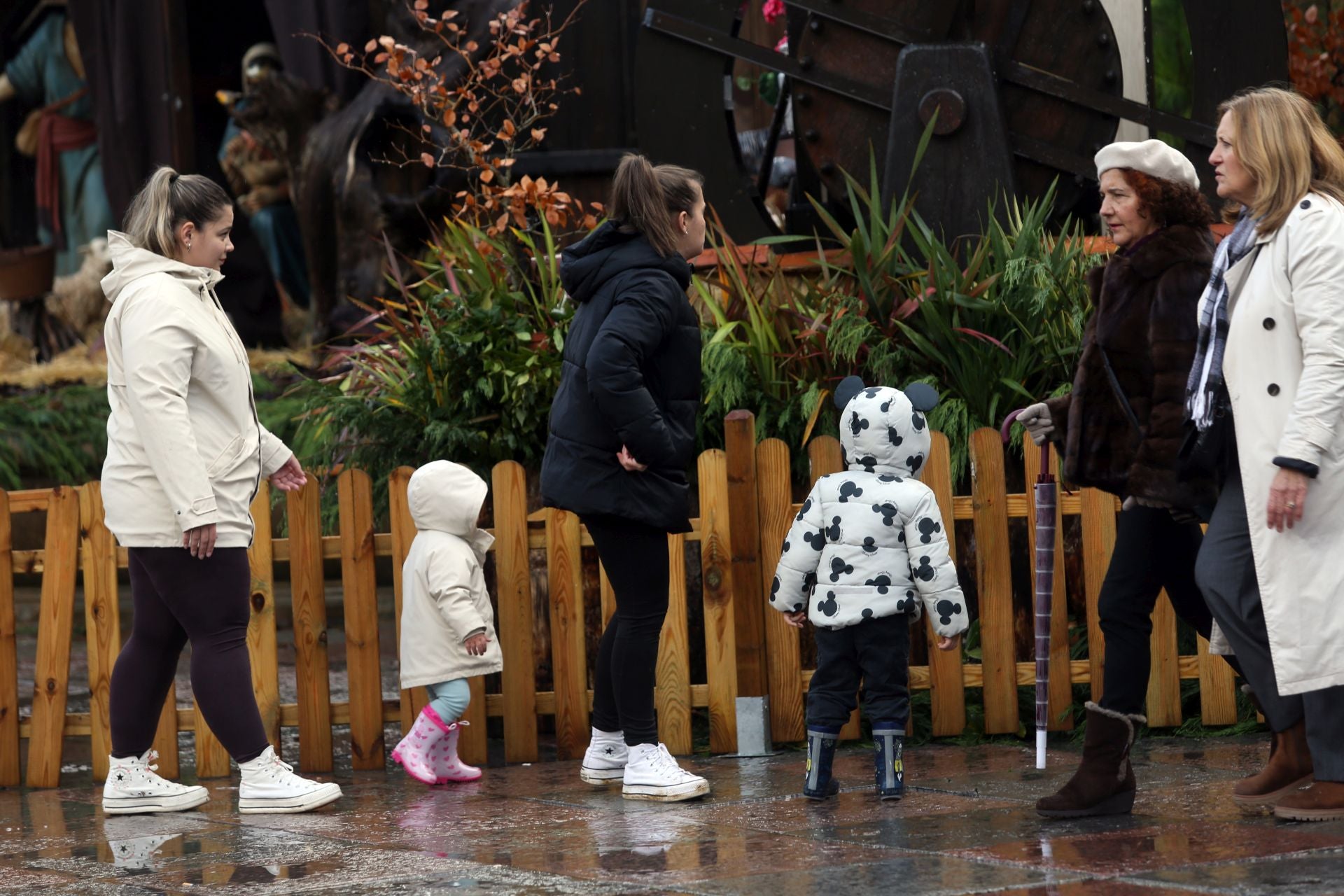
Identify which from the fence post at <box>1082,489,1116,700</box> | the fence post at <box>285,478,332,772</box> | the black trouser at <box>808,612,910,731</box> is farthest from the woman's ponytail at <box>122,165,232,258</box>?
the fence post at <box>1082,489,1116,700</box>

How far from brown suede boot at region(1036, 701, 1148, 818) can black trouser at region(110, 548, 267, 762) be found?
2.12m

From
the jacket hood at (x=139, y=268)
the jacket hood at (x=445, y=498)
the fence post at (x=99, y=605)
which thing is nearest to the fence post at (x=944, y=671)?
the jacket hood at (x=445, y=498)

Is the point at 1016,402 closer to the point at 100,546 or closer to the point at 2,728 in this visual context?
the point at 100,546

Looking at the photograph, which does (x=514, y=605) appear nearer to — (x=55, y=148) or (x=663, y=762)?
(x=663, y=762)

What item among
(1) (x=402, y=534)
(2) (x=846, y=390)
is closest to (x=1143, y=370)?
(2) (x=846, y=390)

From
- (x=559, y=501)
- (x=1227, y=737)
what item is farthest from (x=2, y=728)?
(x=1227, y=737)

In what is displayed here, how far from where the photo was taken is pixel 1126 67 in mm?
8039

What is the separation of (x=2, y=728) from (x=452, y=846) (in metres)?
2.37

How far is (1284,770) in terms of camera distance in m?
4.03

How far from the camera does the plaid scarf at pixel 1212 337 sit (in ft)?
12.7

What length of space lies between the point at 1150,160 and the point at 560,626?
2436 mm

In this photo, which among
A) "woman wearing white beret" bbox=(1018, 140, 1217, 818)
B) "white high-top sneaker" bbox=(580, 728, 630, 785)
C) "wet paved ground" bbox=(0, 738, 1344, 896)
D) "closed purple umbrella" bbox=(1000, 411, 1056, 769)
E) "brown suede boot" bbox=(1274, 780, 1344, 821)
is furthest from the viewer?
Result: "white high-top sneaker" bbox=(580, 728, 630, 785)

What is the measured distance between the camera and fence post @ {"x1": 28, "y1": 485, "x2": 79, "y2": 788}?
18.4 ft

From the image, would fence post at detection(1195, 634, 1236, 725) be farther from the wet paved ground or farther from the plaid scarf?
the plaid scarf
